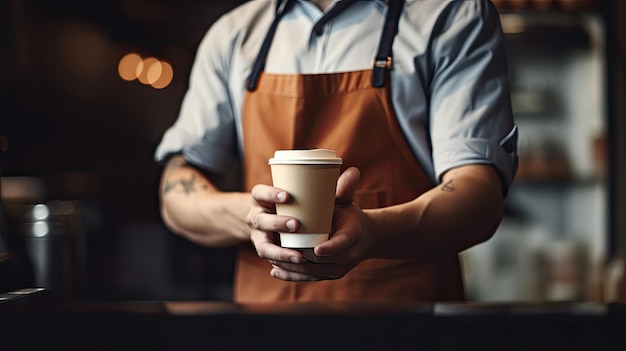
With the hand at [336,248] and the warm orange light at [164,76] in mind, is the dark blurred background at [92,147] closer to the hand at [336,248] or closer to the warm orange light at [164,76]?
the warm orange light at [164,76]

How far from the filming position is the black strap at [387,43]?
1.10 metres

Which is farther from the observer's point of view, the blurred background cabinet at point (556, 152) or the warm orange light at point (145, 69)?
the blurred background cabinet at point (556, 152)

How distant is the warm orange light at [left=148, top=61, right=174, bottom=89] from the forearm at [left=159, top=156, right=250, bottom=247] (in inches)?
8.3

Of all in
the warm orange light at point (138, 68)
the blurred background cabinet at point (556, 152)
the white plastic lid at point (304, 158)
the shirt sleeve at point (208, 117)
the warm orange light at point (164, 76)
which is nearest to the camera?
the white plastic lid at point (304, 158)

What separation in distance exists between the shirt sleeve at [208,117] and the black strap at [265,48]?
43mm

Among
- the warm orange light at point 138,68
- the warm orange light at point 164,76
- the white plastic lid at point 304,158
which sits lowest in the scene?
the white plastic lid at point 304,158

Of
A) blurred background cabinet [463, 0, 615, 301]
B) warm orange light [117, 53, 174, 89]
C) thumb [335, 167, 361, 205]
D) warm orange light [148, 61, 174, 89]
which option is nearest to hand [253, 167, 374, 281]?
thumb [335, 167, 361, 205]

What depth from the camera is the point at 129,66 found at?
60.9 inches

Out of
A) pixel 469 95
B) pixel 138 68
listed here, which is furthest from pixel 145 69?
pixel 469 95

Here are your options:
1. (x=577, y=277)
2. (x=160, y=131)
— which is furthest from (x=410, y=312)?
(x=577, y=277)

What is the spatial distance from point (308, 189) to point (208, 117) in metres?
0.31

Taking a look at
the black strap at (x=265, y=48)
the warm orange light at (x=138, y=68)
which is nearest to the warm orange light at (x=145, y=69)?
the warm orange light at (x=138, y=68)

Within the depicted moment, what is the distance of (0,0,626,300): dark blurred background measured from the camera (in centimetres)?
142

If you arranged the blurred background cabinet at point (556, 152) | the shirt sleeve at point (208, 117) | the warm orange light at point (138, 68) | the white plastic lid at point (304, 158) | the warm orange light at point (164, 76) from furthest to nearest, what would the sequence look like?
the blurred background cabinet at point (556, 152)
the warm orange light at point (138, 68)
the warm orange light at point (164, 76)
the shirt sleeve at point (208, 117)
the white plastic lid at point (304, 158)
